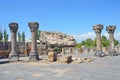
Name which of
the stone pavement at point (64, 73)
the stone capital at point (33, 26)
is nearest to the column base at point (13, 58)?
the stone capital at point (33, 26)

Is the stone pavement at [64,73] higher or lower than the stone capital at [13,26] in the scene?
lower

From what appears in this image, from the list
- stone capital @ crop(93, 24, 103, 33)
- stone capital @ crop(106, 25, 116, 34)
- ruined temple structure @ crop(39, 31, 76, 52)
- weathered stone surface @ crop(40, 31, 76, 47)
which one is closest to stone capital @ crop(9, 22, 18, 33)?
stone capital @ crop(93, 24, 103, 33)

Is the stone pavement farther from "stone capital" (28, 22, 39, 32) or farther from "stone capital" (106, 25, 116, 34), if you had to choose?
"stone capital" (106, 25, 116, 34)

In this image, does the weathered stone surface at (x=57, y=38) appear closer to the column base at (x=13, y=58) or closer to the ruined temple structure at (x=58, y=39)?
the ruined temple structure at (x=58, y=39)

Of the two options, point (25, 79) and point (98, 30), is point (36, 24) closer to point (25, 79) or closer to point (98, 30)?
point (98, 30)

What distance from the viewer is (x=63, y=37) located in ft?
139

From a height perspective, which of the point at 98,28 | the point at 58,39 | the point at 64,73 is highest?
the point at 98,28

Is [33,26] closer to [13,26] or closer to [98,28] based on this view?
[13,26]

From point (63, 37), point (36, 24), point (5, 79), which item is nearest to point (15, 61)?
point (36, 24)

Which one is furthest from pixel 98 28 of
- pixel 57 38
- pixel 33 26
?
pixel 57 38

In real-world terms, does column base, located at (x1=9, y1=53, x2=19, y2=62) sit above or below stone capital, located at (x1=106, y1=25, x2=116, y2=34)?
below

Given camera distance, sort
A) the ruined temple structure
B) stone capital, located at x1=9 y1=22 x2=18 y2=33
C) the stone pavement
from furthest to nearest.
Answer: the ruined temple structure → stone capital, located at x1=9 y1=22 x2=18 y2=33 → the stone pavement

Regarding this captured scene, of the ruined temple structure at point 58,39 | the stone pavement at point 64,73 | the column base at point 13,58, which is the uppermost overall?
the ruined temple structure at point 58,39

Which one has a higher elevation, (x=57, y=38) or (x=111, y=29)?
(x=57, y=38)
